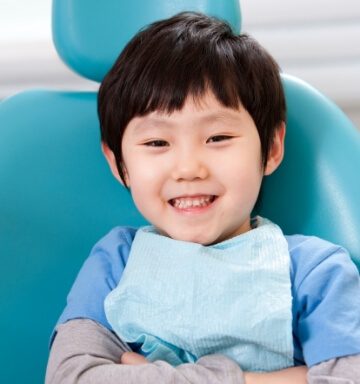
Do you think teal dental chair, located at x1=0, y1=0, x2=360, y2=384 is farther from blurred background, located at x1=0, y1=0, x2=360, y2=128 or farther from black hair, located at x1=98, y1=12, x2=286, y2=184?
blurred background, located at x1=0, y1=0, x2=360, y2=128

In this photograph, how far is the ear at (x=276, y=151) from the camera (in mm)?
1147

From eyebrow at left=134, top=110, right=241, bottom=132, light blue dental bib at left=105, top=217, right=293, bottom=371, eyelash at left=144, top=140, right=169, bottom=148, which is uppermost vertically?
eyebrow at left=134, top=110, right=241, bottom=132

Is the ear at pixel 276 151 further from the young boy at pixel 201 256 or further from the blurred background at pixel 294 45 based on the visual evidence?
the blurred background at pixel 294 45

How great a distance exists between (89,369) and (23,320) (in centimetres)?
23

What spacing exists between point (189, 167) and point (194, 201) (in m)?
0.06

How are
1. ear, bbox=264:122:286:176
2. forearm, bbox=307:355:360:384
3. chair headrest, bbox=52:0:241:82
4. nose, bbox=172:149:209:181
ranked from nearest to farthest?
forearm, bbox=307:355:360:384
nose, bbox=172:149:209:181
ear, bbox=264:122:286:176
chair headrest, bbox=52:0:241:82

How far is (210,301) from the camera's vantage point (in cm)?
100

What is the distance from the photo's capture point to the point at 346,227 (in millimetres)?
1151

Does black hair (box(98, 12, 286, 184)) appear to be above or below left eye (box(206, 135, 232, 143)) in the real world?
above

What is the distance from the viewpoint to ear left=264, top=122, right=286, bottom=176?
115 cm

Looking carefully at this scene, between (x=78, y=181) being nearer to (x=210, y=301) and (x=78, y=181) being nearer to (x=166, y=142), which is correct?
(x=166, y=142)

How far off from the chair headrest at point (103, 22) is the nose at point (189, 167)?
0.97 feet

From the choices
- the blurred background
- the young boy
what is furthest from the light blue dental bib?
the blurred background

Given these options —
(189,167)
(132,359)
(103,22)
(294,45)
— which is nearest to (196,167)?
(189,167)
